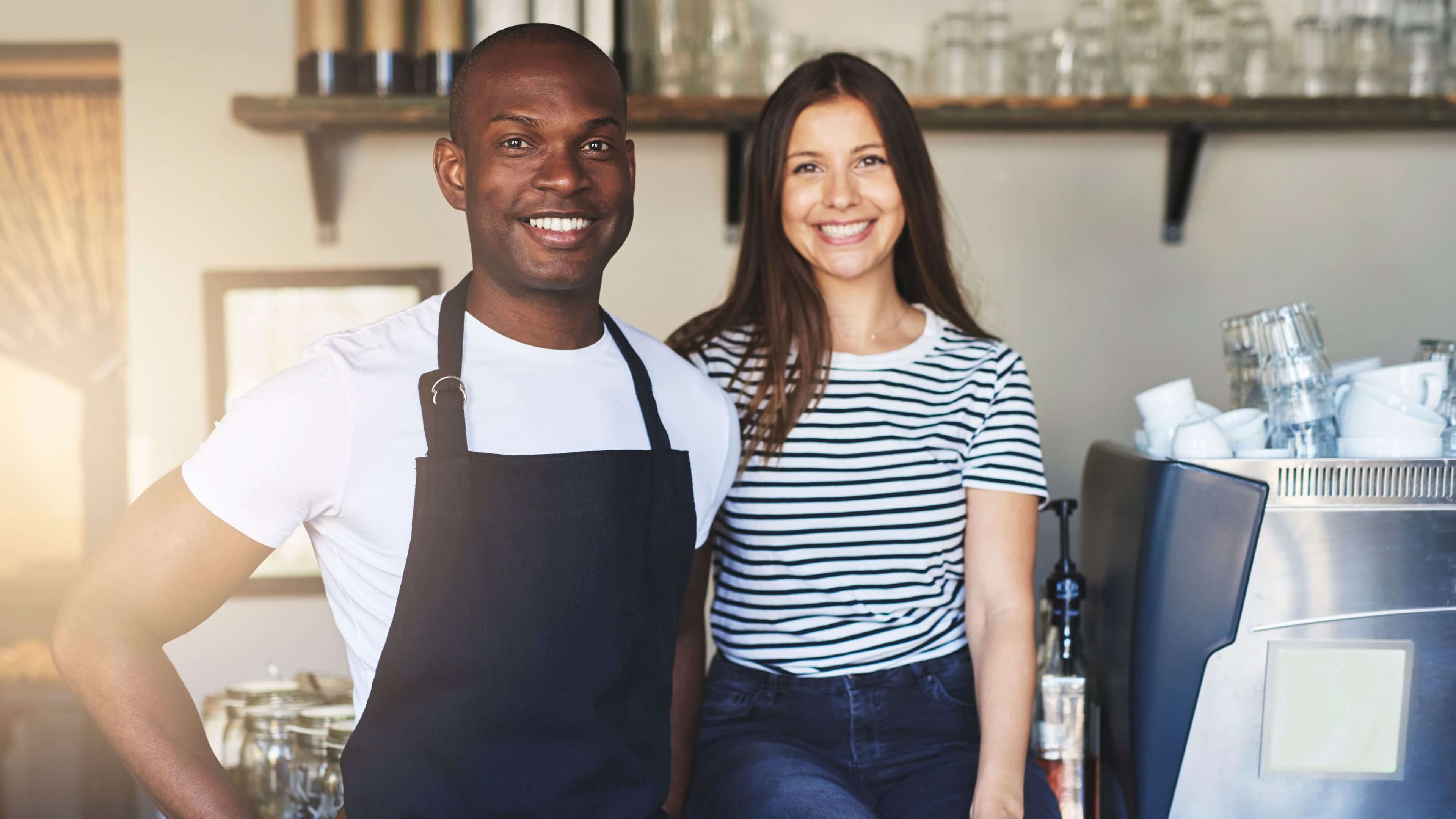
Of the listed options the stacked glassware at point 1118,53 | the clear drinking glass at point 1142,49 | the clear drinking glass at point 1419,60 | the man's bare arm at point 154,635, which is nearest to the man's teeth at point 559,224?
the man's bare arm at point 154,635

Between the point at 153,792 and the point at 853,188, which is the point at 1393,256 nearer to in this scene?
the point at 853,188

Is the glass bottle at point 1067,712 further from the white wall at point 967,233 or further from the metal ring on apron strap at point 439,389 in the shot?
the white wall at point 967,233

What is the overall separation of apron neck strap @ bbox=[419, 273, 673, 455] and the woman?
25cm

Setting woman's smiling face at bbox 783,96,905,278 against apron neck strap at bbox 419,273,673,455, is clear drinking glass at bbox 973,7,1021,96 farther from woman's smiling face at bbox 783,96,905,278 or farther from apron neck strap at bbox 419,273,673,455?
apron neck strap at bbox 419,273,673,455

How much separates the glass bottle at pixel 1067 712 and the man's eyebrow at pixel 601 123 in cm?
71

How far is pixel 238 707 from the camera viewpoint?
145cm

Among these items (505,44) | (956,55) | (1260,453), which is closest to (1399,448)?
(1260,453)

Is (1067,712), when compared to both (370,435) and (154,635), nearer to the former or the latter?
(370,435)

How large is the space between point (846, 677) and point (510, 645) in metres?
0.46

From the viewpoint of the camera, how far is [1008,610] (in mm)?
1324

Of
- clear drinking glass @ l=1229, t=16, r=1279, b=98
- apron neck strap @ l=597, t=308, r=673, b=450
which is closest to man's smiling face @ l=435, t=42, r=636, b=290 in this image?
apron neck strap @ l=597, t=308, r=673, b=450

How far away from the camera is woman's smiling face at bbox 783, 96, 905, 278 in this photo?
138 centimetres

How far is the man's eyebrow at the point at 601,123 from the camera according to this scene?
105 cm

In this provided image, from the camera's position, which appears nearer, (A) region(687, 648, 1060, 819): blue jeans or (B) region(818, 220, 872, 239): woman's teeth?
(A) region(687, 648, 1060, 819): blue jeans
